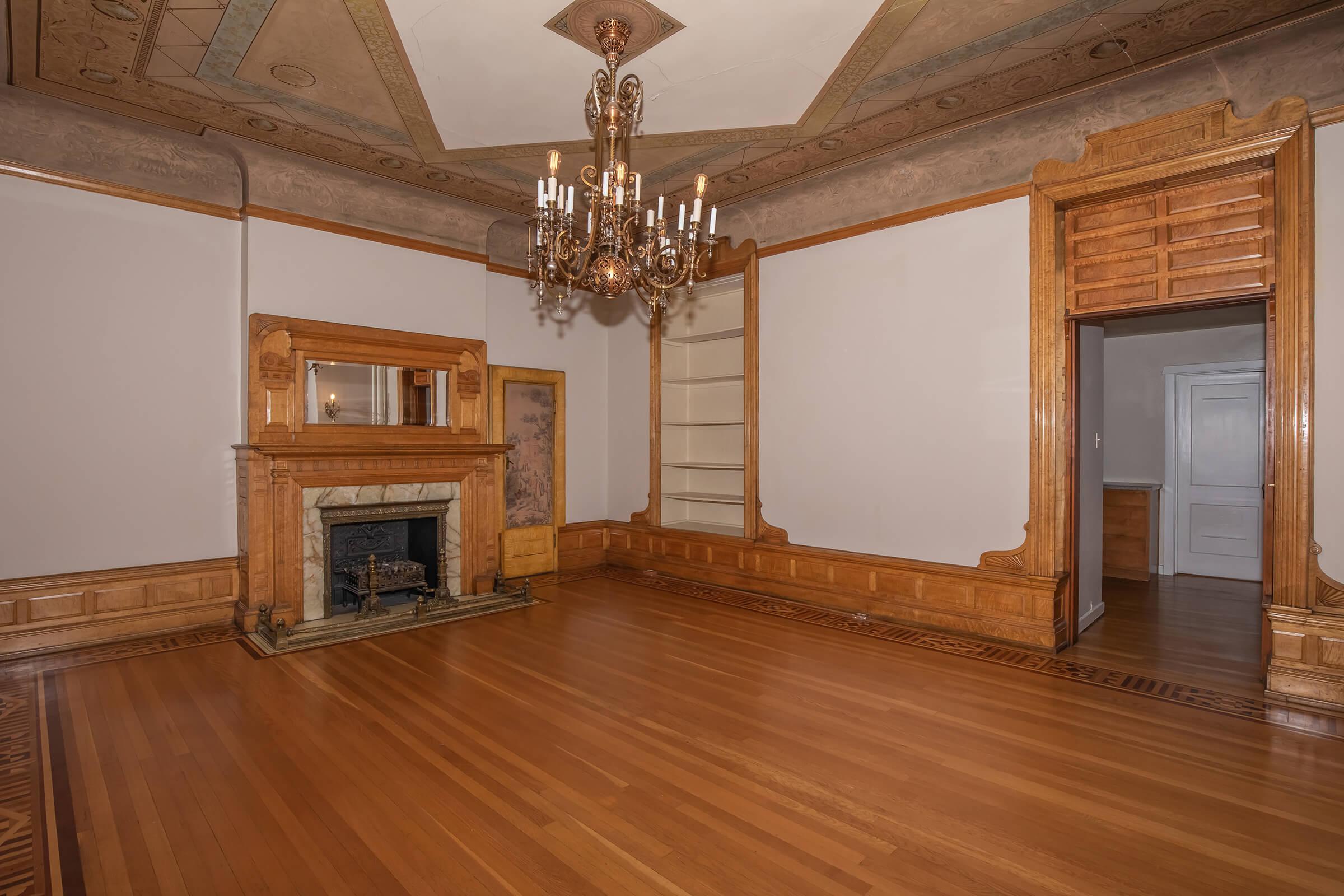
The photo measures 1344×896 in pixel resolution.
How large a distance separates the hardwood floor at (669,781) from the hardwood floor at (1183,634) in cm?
60

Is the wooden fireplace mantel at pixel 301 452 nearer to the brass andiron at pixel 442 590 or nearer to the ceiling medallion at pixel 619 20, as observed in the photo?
the brass andiron at pixel 442 590

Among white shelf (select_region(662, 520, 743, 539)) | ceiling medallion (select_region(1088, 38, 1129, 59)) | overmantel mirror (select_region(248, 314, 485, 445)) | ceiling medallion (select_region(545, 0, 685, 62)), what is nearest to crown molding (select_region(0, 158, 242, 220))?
overmantel mirror (select_region(248, 314, 485, 445))

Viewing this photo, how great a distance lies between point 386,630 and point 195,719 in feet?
5.43

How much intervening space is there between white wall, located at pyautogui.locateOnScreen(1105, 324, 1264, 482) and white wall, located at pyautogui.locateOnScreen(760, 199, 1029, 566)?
12.6 feet

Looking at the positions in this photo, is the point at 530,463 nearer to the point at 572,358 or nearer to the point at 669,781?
the point at 572,358

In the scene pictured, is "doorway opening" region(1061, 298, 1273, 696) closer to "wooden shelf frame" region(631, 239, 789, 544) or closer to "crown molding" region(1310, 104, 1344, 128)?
"crown molding" region(1310, 104, 1344, 128)

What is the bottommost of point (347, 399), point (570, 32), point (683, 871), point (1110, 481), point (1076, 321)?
point (683, 871)

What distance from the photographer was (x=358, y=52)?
12.6ft

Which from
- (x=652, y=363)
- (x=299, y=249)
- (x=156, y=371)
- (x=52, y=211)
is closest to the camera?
(x=52, y=211)

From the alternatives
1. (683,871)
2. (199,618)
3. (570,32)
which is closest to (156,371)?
(199,618)

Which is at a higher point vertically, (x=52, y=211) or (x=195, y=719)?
(x=52, y=211)

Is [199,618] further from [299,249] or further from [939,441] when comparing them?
[939,441]

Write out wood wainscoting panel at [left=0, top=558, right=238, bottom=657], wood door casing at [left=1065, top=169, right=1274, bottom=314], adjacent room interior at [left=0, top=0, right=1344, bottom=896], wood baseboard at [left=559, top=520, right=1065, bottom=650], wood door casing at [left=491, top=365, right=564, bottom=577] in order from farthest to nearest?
1. wood door casing at [left=491, top=365, right=564, bottom=577]
2. wood baseboard at [left=559, top=520, right=1065, bottom=650]
3. wood wainscoting panel at [left=0, top=558, right=238, bottom=657]
4. wood door casing at [left=1065, top=169, right=1274, bottom=314]
5. adjacent room interior at [left=0, top=0, right=1344, bottom=896]

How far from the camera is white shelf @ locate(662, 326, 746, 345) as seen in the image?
6762mm
